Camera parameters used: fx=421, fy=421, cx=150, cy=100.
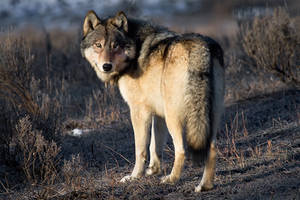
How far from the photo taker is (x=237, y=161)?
16.7 ft

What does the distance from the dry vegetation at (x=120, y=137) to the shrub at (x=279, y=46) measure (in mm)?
19

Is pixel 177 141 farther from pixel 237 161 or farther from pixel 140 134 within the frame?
pixel 237 161

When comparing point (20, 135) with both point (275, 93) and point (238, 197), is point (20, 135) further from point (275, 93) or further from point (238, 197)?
point (275, 93)

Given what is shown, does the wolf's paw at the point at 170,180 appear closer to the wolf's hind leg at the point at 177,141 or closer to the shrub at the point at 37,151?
the wolf's hind leg at the point at 177,141

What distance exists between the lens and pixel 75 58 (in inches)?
444

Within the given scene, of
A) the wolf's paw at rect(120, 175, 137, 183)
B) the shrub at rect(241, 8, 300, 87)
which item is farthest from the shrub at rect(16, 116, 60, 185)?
the shrub at rect(241, 8, 300, 87)

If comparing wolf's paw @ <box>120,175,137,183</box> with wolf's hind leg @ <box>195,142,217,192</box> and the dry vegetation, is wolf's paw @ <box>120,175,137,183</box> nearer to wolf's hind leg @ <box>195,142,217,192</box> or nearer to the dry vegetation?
the dry vegetation

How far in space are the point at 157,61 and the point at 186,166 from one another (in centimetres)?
146

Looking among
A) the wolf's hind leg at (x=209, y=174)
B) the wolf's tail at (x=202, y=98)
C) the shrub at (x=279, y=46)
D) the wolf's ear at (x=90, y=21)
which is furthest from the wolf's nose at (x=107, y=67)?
the shrub at (x=279, y=46)

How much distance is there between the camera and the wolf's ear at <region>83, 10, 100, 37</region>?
208 inches

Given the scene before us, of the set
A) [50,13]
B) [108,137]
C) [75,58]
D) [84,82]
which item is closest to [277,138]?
[108,137]

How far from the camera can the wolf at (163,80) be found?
13.6ft

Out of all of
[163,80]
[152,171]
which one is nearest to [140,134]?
[152,171]

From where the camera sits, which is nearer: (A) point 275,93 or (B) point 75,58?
(A) point 275,93
